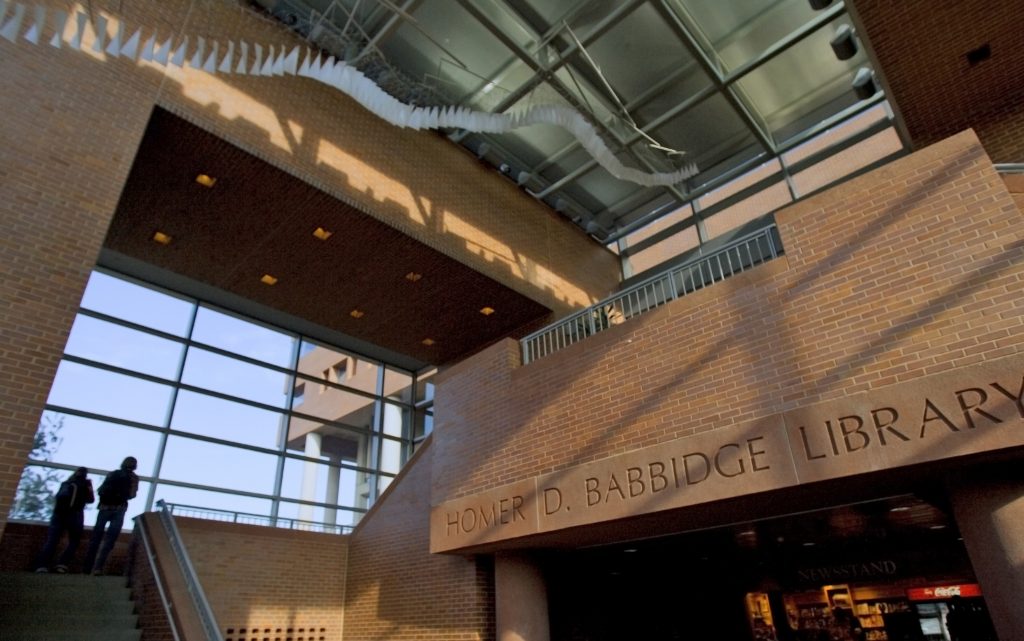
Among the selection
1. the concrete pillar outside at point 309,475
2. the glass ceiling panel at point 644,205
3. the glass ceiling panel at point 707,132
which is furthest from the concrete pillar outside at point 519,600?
the glass ceiling panel at point 644,205

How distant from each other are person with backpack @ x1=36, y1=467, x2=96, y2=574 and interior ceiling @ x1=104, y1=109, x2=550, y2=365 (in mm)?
5000

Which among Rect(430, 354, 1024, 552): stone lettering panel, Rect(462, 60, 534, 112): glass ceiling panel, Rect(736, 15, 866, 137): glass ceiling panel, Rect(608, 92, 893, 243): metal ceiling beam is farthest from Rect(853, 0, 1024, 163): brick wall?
Rect(462, 60, 534, 112): glass ceiling panel

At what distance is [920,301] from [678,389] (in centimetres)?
268

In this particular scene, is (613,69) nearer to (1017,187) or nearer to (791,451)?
(1017,187)

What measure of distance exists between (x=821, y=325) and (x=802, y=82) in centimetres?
1037

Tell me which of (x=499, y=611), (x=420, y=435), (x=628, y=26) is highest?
(x=628, y=26)

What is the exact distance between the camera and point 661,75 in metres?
13.9

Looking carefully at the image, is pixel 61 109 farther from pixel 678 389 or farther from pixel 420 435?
pixel 420 435

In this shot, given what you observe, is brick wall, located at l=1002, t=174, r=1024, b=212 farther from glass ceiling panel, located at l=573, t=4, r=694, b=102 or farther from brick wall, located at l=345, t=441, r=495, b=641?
brick wall, located at l=345, t=441, r=495, b=641

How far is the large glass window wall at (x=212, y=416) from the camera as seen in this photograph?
40.0 feet

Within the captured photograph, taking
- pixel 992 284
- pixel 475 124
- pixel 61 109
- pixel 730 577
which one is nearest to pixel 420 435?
pixel 730 577

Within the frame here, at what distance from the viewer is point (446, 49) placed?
42.3 feet

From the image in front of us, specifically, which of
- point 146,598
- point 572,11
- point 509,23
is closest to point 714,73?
point 572,11

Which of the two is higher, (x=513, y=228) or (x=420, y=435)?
(x=513, y=228)
